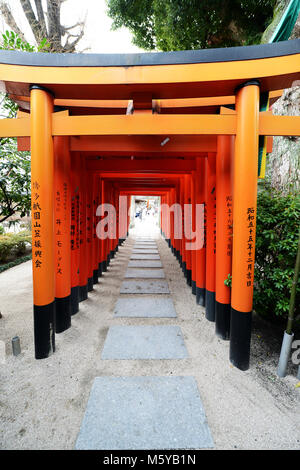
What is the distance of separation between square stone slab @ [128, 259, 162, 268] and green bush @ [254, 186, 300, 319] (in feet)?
17.0

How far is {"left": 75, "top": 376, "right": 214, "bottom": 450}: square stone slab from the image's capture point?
Answer: 1898 mm

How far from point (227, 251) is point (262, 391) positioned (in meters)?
1.88

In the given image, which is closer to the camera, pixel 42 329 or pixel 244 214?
pixel 244 214

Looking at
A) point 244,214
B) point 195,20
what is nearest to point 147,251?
A: point 244,214

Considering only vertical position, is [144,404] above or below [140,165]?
below

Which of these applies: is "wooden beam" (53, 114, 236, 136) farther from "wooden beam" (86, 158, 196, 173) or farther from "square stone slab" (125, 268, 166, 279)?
"square stone slab" (125, 268, 166, 279)

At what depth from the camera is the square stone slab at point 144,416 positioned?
190 cm

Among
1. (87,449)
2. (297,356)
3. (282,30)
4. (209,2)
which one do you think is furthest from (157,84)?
(209,2)

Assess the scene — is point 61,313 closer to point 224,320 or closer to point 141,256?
point 224,320

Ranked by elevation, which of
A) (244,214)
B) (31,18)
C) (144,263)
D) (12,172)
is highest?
(31,18)

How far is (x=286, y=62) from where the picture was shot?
2.51 metres

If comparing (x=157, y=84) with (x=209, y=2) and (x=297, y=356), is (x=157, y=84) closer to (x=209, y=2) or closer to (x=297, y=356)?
(x=297, y=356)

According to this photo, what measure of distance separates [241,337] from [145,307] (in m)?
2.30

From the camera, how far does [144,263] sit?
8.59 metres
